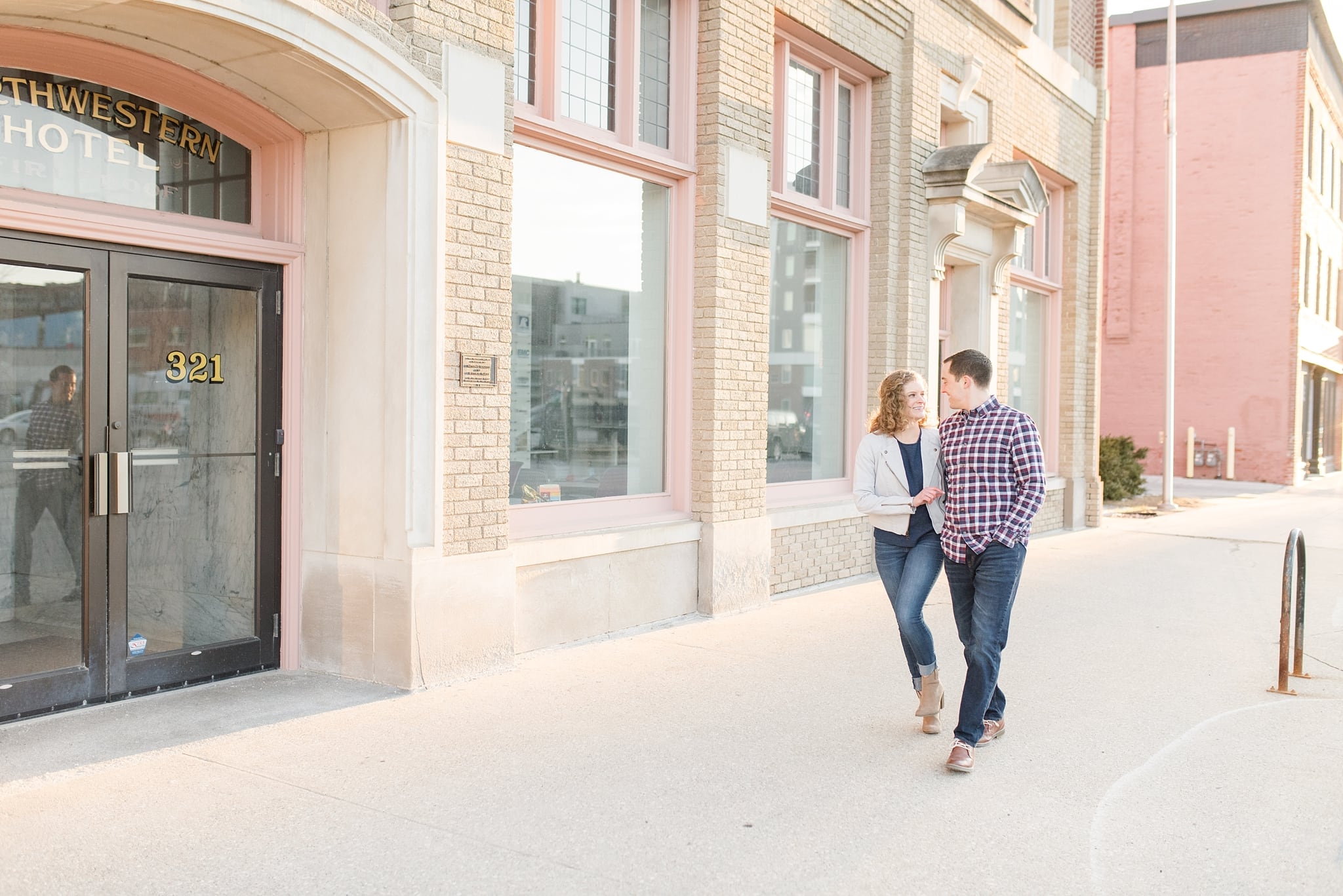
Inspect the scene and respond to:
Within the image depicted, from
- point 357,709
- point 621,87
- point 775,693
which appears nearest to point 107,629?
point 357,709

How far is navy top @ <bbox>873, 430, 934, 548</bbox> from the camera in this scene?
5.68m

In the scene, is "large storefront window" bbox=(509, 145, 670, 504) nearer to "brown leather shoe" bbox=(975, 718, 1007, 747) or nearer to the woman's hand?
the woman's hand

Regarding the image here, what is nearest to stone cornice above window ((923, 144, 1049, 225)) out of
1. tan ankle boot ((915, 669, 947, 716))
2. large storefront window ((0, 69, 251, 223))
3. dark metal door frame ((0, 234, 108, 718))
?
tan ankle boot ((915, 669, 947, 716))

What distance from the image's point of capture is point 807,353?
36.3 feet

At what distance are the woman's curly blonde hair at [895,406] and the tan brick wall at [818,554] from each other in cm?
418

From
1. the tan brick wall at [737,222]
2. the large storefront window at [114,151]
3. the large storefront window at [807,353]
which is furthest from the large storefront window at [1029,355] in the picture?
the large storefront window at [114,151]

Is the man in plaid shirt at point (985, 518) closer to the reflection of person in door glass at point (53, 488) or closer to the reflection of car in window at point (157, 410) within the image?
the reflection of car in window at point (157, 410)

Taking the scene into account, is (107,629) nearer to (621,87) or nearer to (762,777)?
(762,777)

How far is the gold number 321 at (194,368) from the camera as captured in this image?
634 centimetres

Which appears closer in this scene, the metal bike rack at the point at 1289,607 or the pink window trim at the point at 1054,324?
the metal bike rack at the point at 1289,607

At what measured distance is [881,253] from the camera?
11.5 m

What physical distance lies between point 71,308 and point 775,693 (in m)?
4.25

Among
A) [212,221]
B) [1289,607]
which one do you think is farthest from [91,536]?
[1289,607]

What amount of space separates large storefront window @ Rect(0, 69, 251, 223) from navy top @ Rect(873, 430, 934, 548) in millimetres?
4041
